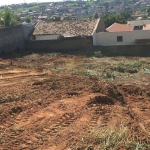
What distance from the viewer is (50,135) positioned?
861cm

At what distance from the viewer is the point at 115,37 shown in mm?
25891

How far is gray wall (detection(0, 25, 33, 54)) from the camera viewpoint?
2389 cm

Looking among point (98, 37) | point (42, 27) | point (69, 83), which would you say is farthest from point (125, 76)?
point (42, 27)

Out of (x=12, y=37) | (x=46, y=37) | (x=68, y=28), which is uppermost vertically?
(x=68, y=28)

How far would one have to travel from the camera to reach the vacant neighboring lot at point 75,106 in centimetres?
804

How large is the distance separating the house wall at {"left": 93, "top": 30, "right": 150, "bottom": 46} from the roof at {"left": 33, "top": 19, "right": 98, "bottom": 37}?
114 cm

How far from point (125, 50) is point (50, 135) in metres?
16.2

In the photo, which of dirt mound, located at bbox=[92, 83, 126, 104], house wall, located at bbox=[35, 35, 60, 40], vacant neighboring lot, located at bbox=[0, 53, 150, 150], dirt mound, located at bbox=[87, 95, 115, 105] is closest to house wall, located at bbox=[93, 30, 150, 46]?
house wall, located at bbox=[35, 35, 60, 40]

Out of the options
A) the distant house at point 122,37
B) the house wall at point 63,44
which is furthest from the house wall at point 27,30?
the distant house at point 122,37

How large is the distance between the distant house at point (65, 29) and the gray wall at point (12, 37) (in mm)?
1452

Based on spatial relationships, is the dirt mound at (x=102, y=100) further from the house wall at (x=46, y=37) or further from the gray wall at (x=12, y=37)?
the house wall at (x=46, y=37)

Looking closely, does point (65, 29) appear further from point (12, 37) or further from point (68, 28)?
point (12, 37)

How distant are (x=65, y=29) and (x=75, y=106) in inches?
700

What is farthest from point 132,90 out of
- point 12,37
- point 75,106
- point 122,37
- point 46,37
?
point 46,37
